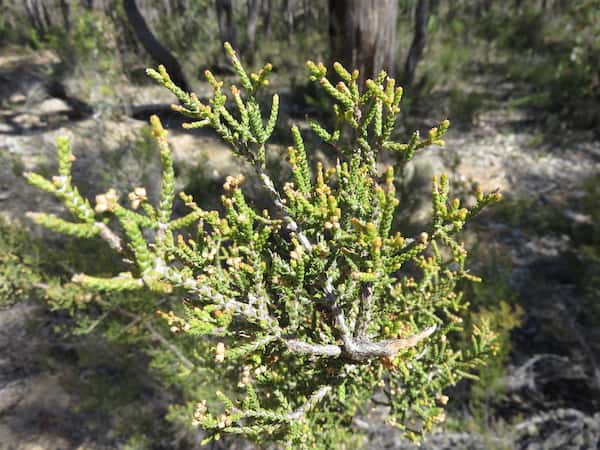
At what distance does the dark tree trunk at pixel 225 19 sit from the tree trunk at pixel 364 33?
13.6ft

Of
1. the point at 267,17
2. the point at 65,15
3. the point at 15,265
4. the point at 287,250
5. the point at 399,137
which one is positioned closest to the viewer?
the point at 287,250

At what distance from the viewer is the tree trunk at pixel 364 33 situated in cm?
376

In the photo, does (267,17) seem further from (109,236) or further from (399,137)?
(109,236)

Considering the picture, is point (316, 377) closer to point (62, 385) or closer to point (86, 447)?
point (86, 447)

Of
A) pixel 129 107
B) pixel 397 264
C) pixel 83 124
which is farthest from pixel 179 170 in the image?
pixel 397 264

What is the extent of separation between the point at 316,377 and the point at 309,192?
97cm

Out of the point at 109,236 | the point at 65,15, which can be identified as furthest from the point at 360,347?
the point at 65,15

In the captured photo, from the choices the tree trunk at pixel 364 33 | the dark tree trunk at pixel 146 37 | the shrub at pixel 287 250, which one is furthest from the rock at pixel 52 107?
the shrub at pixel 287 250

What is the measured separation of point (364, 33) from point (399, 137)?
78.3 inches

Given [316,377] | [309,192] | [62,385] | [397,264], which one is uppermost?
[309,192]

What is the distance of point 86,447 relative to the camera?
339 centimetres

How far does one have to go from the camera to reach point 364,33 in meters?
3.85

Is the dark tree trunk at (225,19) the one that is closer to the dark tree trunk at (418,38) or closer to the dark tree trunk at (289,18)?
the dark tree trunk at (289,18)

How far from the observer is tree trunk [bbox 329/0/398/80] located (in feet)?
12.3
